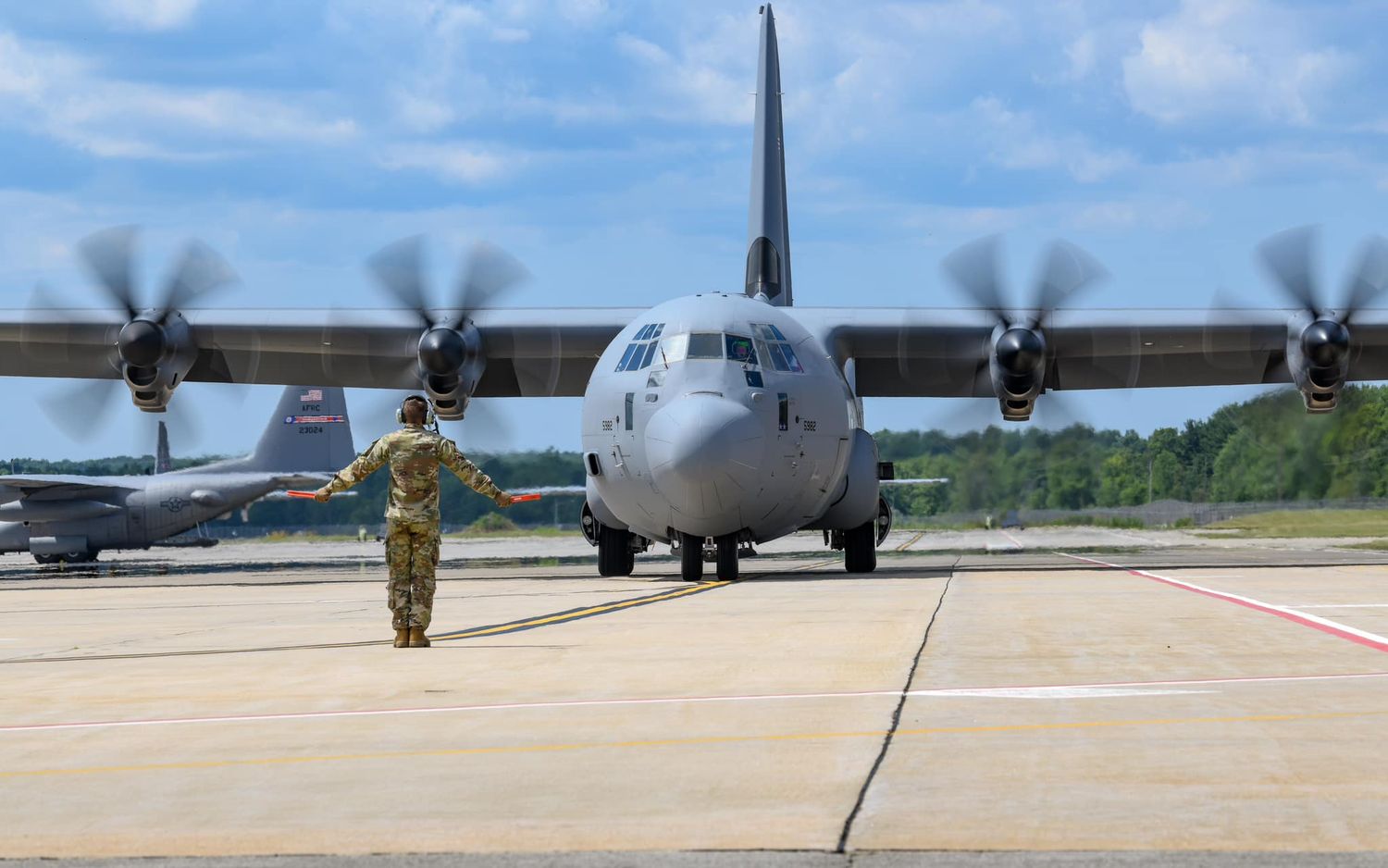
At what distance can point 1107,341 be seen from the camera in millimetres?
25328

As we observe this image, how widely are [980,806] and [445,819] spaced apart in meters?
1.58

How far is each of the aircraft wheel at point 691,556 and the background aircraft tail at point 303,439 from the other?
30256 millimetres

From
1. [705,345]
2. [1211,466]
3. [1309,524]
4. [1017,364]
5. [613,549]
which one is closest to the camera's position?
[705,345]

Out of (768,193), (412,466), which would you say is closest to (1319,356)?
→ (768,193)

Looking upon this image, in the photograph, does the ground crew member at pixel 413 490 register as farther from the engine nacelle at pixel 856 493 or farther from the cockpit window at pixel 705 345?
the engine nacelle at pixel 856 493

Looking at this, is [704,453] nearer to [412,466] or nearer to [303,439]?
[412,466]

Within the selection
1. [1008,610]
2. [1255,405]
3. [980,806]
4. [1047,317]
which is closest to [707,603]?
[1008,610]

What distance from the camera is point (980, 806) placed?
445 cm

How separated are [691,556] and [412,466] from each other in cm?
909

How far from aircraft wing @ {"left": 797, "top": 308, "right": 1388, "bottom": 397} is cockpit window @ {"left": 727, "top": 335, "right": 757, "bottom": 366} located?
4.85 metres

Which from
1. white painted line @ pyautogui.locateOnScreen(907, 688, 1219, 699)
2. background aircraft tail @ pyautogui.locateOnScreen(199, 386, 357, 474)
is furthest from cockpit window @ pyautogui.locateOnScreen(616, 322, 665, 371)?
background aircraft tail @ pyautogui.locateOnScreen(199, 386, 357, 474)

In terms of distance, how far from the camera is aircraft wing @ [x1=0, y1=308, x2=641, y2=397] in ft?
83.7

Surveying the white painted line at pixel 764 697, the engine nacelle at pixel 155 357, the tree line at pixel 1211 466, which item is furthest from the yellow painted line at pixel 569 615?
the tree line at pixel 1211 466

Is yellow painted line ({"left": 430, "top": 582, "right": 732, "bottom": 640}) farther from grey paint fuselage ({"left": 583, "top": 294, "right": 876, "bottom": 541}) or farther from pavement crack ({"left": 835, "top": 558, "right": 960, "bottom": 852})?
pavement crack ({"left": 835, "top": 558, "right": 960, "bottom": 852})
